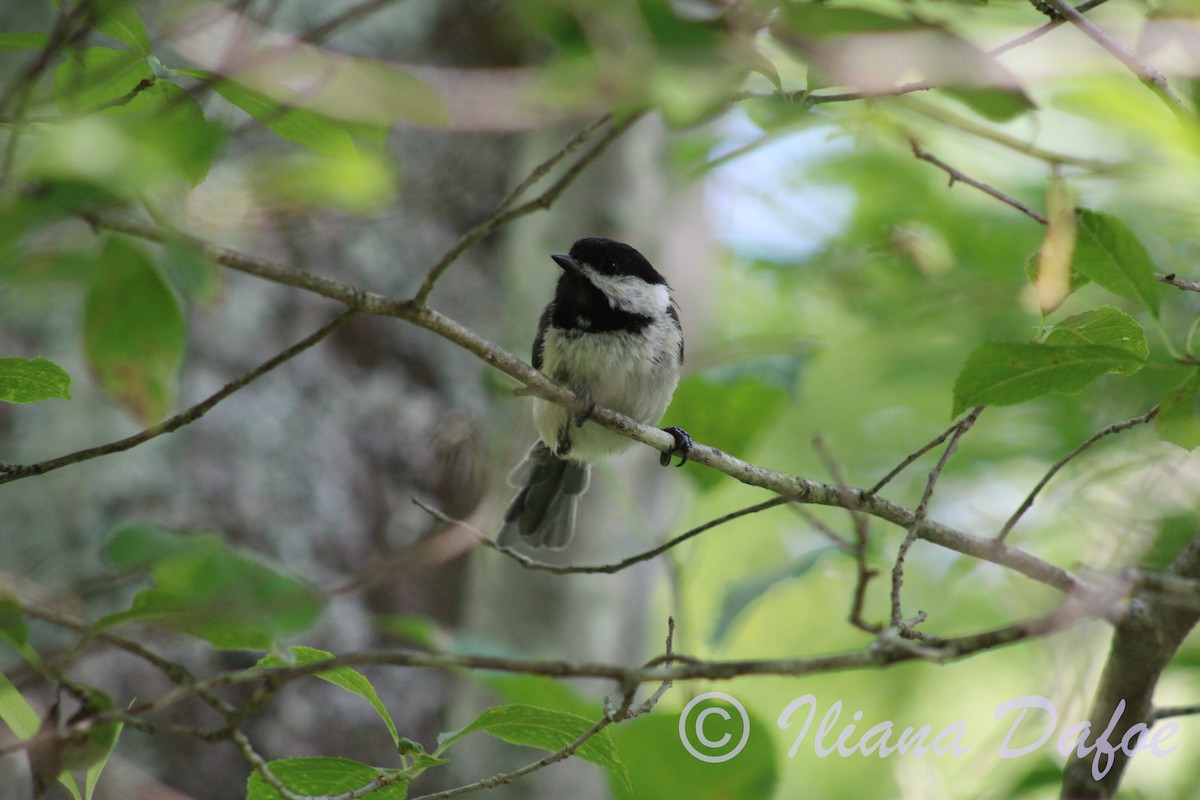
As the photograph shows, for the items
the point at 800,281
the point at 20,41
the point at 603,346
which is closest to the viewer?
the point at 20,41

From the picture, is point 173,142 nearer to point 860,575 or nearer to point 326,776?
point 326,776

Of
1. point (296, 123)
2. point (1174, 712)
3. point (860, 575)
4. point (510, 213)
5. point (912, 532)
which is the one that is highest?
point (296, 123)

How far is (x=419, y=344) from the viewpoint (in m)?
4.60

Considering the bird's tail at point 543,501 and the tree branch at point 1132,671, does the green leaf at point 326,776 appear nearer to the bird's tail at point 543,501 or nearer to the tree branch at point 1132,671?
the tree branch at point 1132,671

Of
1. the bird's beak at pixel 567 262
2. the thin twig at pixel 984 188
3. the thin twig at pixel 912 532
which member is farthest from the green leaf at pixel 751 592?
the bird's beak at pixel 567 262

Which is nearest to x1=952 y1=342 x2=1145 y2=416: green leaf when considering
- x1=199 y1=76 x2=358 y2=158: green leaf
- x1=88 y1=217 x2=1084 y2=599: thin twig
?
x1=88 y1=217 x2=1084 y2=599: thin twig

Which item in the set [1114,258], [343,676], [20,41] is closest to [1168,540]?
[1114,258]

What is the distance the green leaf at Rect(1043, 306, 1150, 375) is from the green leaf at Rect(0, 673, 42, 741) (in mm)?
1711

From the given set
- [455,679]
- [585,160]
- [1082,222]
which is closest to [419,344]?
[455,679]

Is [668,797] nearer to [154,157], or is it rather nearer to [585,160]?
[585,160]

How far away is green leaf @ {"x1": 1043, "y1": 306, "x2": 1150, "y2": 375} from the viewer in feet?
5.45

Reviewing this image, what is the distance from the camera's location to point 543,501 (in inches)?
153

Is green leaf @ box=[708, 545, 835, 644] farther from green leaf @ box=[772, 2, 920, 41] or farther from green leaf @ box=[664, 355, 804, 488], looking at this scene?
green leaf @ box=[772, 2, 920, 41]

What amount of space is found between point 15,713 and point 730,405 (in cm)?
186
